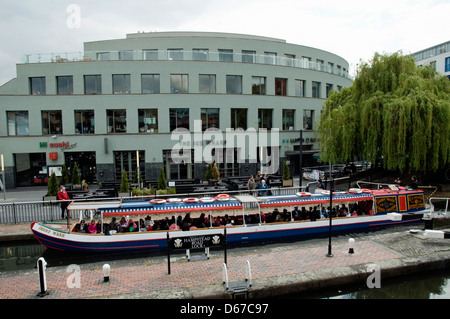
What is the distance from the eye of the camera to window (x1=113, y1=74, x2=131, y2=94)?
29.2 m

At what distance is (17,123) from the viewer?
92.7ft

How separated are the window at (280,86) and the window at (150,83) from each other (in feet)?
41.5

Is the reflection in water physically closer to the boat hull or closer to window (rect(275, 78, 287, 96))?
→ the boat hull

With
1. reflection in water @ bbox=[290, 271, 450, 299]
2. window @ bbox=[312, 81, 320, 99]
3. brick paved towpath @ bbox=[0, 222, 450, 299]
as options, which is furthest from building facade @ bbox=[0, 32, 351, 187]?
reflection in water @ bbox=[290, 271, 450, 299]

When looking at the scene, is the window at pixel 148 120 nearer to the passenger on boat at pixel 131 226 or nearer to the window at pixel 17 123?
the window at pixel 17 123

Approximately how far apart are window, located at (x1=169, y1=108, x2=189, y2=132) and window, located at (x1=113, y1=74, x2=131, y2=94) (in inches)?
188

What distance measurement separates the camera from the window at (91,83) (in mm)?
29047

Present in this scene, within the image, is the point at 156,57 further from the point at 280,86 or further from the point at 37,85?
the point at 280,86

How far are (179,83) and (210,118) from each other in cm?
459

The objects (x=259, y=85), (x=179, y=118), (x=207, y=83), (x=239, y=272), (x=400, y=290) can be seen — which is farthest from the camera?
(x=259, y=85)

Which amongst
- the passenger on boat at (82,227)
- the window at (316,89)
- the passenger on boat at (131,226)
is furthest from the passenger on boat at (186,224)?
the window at (316,89)

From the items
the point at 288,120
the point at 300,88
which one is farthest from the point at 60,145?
the point at 300,88

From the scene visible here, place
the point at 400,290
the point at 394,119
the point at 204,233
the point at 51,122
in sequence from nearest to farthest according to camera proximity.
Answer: the point at 400,290 → the point at 204,233 → the point at 394,119 → the point at 51,122

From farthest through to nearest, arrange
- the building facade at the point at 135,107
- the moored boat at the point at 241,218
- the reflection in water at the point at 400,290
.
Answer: the building facade at the point at 135,107
the moored boat at the point at 241,218
the reflection in water at the point at 400,290
